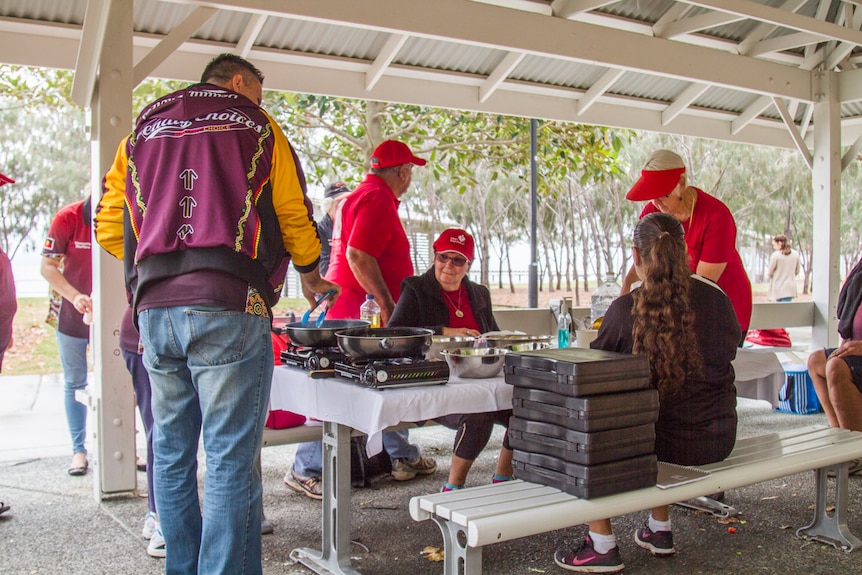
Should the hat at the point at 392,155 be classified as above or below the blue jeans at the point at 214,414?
above

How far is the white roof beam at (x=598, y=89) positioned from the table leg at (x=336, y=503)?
14.5ft

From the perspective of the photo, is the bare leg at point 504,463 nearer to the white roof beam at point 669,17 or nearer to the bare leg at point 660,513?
the bare leg at point 660,513

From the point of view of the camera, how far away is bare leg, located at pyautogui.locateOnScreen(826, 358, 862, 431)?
14.2ft

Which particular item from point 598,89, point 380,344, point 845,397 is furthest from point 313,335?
point 598,89

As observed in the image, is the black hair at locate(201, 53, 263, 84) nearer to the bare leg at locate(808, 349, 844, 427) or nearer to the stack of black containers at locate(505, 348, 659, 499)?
the stack of black containers at locate(505, 348, 659, 499)

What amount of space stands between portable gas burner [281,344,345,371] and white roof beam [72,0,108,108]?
1953 millimetres

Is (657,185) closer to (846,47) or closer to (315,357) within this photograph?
(315,357)

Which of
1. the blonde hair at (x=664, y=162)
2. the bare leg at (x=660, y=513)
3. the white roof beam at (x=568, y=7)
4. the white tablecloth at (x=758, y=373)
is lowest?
the bare leg at (x=660, y=513)

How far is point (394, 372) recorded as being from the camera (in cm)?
273

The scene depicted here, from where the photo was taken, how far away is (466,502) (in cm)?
242

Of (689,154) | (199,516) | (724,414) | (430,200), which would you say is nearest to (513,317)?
(724,414)

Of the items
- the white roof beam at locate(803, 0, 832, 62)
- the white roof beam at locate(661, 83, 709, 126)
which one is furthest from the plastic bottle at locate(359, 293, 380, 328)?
the white roof beam at locate(803, 0, 832, 62)

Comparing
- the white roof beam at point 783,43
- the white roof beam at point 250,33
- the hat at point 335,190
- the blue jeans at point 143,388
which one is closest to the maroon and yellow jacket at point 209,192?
the blue jeans at point 143,388

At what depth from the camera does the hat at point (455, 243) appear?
3.91 m
